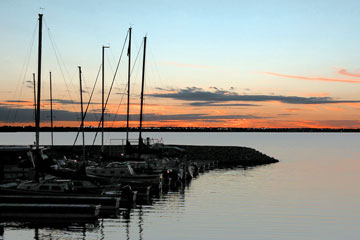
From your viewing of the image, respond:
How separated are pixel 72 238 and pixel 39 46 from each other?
52.4 ft

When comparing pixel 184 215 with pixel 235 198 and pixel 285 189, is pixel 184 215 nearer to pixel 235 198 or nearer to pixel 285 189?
pixel 235 198

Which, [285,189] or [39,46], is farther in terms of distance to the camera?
[285,189]

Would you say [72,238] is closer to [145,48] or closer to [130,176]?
[130,176]

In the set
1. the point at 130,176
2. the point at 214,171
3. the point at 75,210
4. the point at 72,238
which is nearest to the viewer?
the point at 72,238

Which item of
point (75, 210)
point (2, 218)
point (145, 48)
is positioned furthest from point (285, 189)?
point (2, 218)

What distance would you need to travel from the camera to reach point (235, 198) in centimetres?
4475

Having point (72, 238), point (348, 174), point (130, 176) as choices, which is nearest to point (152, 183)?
point (130, 176)

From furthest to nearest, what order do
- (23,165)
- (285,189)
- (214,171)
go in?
(214,171), (285,189), (23,165)

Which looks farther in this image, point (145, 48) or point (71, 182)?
point (145, 48)

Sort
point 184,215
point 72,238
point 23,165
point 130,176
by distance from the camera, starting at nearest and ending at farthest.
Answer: point 72,238 → point 184,215 → point 130,176 → point 23,165

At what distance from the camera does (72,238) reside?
28.2m

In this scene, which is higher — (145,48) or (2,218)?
(145,48)

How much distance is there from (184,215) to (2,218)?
495 inches

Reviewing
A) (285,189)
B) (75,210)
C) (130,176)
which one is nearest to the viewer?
(75,210)
